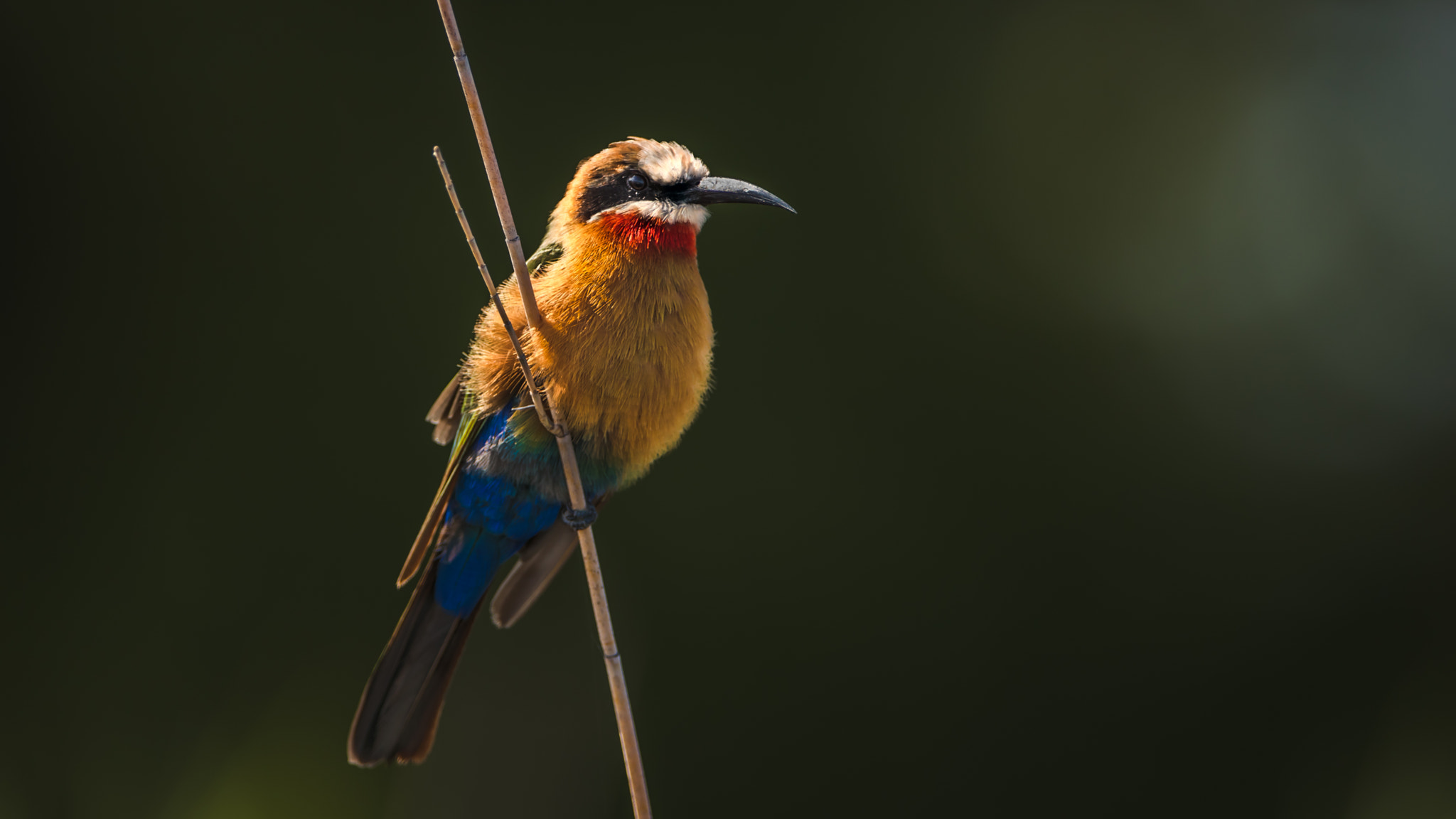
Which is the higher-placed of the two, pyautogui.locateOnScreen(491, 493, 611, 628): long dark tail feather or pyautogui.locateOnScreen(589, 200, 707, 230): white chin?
pyautogui.locateOnScreen(589, 200, 707, 230): white chin

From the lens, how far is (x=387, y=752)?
1703 mm

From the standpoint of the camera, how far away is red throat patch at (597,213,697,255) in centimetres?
154

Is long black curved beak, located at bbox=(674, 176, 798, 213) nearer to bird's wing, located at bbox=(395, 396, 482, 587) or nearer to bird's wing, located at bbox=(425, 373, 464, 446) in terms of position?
bird's wing, located at bbox=(395, 396, 482, 587)

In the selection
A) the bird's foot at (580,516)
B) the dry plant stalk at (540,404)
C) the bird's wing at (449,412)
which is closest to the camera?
the dry plant stalk at (540,404)

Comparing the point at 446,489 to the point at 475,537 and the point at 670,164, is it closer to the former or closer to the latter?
the point at 475,537

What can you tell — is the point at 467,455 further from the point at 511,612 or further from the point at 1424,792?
the point at 1424,792

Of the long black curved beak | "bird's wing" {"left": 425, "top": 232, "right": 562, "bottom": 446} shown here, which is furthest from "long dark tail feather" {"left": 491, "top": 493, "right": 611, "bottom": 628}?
the long black curved beak

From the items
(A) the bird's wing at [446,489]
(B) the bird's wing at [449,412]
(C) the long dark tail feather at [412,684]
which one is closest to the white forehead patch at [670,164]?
(B) the bird's wing at [449,412]

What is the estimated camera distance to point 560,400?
148 centimetres

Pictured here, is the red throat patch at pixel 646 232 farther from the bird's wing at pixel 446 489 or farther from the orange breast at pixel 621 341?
the bird's wing at pixel 446 489

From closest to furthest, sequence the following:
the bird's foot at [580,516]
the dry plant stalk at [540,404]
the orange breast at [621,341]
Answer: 1. the dry plant stalk at [540,404]
2. the bird's foot at [580,516]
3. the orange breast at [621,341]

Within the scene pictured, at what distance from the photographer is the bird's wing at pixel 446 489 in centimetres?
159

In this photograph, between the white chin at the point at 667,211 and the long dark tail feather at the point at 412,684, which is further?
the long dark tail feather at the point at 412,684

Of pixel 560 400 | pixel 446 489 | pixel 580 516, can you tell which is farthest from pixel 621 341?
pixel 446 489
